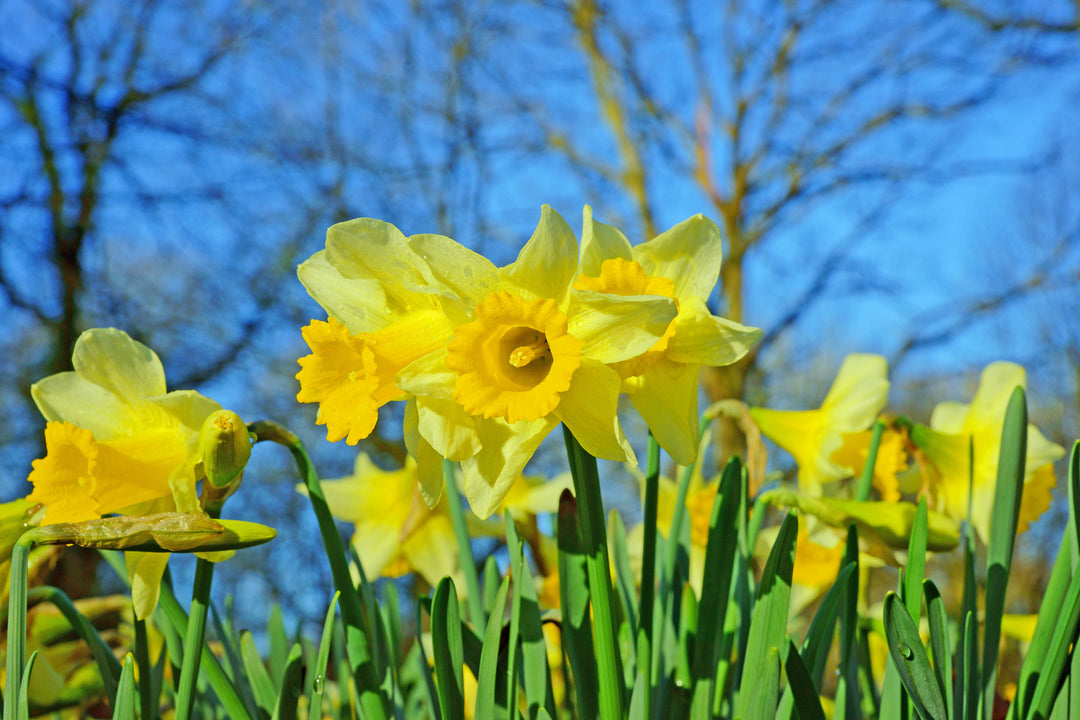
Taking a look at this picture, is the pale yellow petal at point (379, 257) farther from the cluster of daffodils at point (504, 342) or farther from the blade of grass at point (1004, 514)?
the blade of grass at point (1004, 514)

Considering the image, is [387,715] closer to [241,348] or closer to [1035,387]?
[241,348]

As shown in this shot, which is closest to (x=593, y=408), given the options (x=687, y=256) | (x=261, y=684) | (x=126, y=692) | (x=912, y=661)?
(x=687, y=256)

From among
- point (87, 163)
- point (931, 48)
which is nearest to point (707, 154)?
point (931, 48)

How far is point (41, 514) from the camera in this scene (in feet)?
2.31

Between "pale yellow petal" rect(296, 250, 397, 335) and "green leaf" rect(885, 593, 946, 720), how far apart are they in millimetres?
441

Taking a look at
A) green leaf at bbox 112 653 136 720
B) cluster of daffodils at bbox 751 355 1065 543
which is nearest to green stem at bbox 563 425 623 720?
green leaf at bbox 112 653 136 720

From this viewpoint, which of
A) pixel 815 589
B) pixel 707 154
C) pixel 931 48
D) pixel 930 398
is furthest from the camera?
pixel 930 398

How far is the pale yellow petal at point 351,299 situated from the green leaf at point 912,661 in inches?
17.4

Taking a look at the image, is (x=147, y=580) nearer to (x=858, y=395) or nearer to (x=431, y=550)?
(x=431, y=550)

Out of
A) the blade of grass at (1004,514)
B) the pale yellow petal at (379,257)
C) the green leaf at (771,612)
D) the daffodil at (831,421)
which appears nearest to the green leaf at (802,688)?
the green leaf at (771,612)

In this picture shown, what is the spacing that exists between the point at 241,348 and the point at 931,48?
283 inches

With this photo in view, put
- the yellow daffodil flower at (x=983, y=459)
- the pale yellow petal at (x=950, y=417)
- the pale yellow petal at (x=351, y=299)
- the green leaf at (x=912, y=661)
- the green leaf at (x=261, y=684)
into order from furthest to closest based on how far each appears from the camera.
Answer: the pale yellow petal at (x=950, y=417), the yellow daffodil flower at (x=983, y=459), the green leaf at (x=261, y=684), the pale yellow petal at (x=351, y=299), the green leaf at (x=912, y=661)

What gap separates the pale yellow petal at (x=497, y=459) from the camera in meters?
0.60

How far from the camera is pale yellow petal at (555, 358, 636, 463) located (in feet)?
1.90
